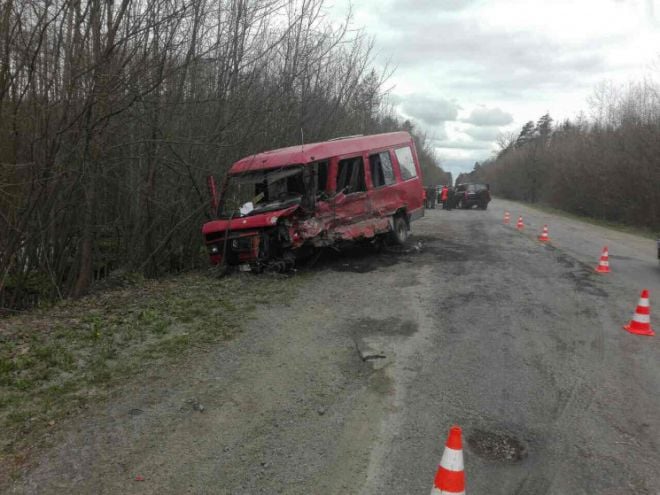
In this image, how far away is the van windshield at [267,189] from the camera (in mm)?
10125

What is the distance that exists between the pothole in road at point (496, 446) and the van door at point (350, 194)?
22.3ft

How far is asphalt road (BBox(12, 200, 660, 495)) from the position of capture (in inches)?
136

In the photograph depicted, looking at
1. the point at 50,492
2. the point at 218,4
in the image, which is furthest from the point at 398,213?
the point at 50,492

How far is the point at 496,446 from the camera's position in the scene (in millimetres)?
3857

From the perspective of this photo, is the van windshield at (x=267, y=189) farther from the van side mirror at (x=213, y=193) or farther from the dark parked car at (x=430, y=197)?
the dark parked car at (x=430, y=197)

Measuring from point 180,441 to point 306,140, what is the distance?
13.8 m

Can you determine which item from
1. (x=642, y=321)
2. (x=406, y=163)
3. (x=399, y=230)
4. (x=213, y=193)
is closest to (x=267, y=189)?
(x=213, y=193)

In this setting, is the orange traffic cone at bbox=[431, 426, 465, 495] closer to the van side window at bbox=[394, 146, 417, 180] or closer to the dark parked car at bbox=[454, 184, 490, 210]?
the van side window at bbox=[394, 146, 417, 180]

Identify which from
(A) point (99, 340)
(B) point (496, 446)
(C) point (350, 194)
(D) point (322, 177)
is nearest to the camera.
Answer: (B) point (496, 446)

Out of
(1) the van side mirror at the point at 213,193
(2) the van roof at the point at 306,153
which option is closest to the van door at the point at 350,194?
(2) the van roof at the point at 306,153

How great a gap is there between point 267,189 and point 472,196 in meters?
25.4

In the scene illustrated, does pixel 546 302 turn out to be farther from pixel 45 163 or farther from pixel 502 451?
pixel 45 163

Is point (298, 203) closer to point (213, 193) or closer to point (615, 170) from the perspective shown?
point (213, 193)

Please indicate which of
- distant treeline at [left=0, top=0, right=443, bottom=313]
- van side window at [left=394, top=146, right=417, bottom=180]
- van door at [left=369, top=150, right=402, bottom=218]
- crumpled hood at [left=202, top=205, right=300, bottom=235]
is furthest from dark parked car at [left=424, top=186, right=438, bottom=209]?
crumpled hood at [left=202, top=205, right=300, bottom=235]
